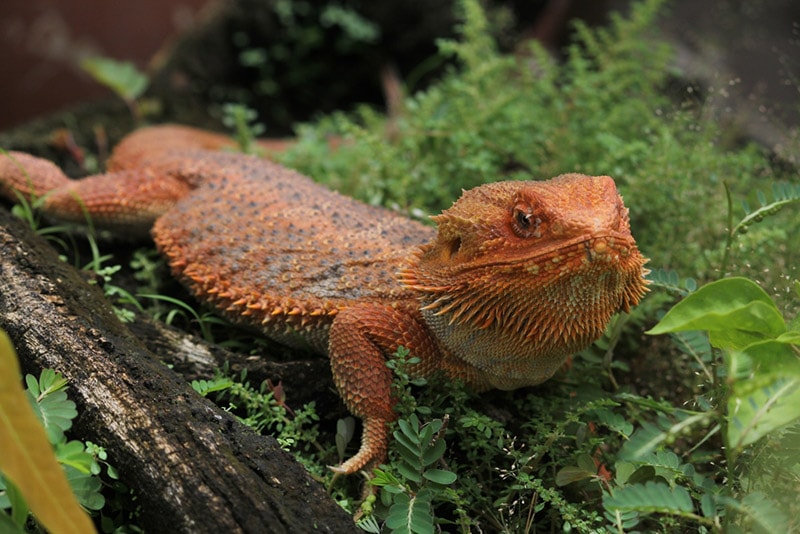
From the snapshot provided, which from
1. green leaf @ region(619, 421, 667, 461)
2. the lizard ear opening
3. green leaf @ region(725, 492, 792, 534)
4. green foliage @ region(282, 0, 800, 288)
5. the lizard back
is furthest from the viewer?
green foliage @ region(282, 0, 800, 288)

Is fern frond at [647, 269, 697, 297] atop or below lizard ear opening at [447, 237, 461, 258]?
below

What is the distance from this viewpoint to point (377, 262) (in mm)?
2783

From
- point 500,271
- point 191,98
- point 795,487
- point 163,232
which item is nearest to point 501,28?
point 191,98

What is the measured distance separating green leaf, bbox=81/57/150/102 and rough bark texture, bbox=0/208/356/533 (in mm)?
2618

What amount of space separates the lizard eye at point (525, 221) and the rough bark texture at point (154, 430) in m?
1.00

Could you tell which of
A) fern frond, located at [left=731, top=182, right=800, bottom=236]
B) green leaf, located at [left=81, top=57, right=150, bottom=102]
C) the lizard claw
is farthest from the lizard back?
green leaf, located at [left=81, top=57, right=150, bottom=102]

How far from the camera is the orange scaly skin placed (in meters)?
2.20

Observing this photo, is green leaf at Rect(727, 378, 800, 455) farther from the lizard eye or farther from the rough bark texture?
the rough bark texture

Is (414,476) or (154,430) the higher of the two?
(154,430)

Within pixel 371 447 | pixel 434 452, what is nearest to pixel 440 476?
pixel 434 452

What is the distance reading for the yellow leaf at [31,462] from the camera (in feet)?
5.05

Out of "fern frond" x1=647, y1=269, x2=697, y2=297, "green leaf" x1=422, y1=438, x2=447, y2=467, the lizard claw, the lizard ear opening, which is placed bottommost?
the lizard claw

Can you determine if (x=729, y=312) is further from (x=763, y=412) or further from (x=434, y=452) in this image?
(x=434, y=452)

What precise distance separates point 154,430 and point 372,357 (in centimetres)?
78
